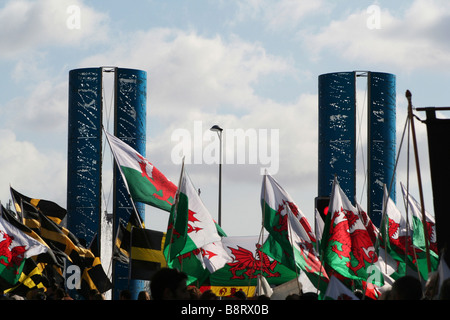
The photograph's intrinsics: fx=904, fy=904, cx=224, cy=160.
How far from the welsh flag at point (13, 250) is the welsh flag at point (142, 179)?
81.2 inches

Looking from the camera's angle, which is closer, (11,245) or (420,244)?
(11,245)

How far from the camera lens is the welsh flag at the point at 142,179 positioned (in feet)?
55.8

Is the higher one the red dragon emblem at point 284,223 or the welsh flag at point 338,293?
the red dragon emblem at point 284,223

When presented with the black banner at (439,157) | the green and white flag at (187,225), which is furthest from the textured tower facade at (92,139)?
the black banner at (439,157)

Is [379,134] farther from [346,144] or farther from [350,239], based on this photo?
[350,239]

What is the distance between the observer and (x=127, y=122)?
38.1 meters

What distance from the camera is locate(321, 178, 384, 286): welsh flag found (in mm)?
15789

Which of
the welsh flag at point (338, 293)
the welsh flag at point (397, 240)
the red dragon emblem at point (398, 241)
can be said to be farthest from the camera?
the red dragon emblem at point (398, 241)

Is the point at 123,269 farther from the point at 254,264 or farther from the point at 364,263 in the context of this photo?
the point at 364,263

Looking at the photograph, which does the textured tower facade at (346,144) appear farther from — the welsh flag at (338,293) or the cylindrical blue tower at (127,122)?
the welsh flag at (338,293)

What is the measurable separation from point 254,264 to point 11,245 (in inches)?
227
